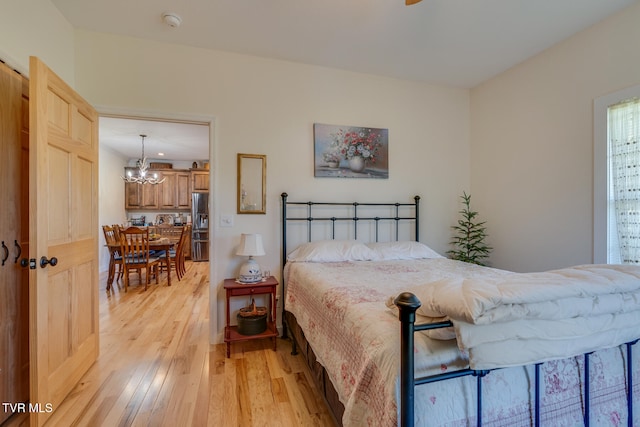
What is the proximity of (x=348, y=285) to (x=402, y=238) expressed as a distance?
172 centimetres

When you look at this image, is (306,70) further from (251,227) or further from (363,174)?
(251,227)

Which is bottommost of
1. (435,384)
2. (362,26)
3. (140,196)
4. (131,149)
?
(435,384)

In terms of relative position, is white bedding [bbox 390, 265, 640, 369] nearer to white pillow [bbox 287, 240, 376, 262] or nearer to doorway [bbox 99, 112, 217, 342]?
white pillow [bbox 287, 240, 376, 262]

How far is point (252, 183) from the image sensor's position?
2.77 meters

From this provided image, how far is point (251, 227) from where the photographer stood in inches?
110

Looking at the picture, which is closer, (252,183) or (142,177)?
(252,183)

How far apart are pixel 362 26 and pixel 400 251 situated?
2.03m

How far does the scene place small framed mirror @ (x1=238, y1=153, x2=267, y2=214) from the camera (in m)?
2.74

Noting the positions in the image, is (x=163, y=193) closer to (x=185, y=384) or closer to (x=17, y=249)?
(x=17, y=249)

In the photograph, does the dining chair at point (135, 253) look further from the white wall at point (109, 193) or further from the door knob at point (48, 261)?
the door knob at point (48, 261)

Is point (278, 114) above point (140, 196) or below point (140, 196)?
above

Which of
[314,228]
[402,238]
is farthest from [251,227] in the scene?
[402,238]

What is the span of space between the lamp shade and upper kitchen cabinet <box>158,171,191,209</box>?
17.9 feet

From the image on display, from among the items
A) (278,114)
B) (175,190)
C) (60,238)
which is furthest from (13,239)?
(175,190)
